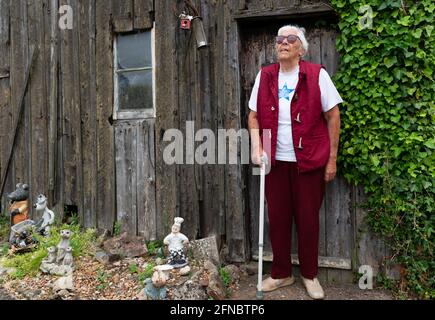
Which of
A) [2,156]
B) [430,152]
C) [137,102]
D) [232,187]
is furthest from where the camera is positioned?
[2,156]

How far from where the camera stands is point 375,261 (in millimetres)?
3535

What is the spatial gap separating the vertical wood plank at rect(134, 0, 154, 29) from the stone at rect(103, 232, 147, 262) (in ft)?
7.77

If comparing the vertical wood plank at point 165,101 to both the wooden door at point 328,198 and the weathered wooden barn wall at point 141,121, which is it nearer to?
the weathered wooden barn wall at point 141,121

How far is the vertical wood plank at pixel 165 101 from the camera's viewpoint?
4.12 m

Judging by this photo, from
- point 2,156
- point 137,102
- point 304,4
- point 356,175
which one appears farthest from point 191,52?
point 2,156

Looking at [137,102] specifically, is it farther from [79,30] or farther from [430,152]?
[430,152]

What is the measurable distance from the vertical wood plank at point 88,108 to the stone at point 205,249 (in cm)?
147

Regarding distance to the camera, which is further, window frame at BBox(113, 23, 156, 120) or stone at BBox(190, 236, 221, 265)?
window frame at BBox(113, 23, 156, 120)

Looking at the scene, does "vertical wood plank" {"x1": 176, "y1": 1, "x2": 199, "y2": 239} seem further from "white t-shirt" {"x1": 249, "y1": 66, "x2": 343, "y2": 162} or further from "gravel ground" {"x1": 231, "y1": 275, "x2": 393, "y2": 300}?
"white t-shirt" {"x1": 249, "y1": 66, "x2": 343, "y2": 162}

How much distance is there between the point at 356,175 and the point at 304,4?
1679 mm

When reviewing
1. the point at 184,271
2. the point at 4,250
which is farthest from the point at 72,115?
the point at 184,271

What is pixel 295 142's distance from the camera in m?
3.22

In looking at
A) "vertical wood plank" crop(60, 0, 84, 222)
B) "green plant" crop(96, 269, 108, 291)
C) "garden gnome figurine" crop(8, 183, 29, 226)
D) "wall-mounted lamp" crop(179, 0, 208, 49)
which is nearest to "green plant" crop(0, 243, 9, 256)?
"garden gnome figurine" crop(8, 183, 29, 226)

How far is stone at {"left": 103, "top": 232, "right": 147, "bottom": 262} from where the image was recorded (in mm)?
4031
